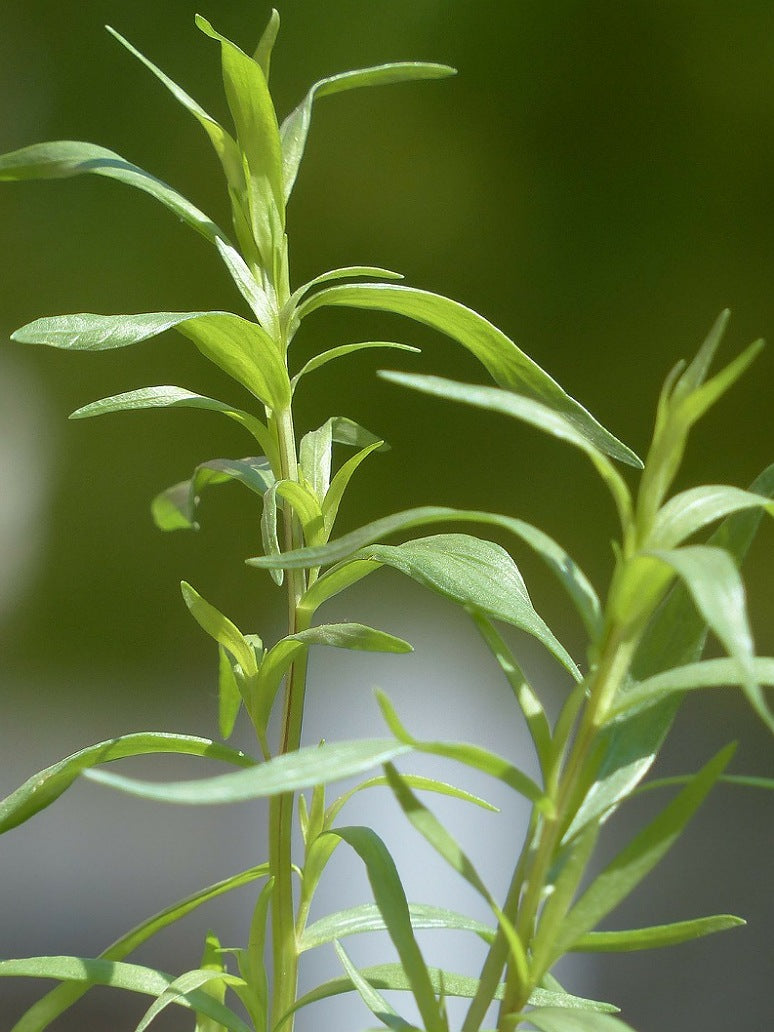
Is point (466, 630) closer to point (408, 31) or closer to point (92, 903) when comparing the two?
point (92, 903)

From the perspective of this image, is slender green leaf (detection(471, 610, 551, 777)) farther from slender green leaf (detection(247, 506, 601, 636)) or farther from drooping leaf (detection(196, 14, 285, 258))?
drooping leaf (detection(196, 14, 285, 258))

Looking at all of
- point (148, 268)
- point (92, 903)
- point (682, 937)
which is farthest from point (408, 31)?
point (682, 937)

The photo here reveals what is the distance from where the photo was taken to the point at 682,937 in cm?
25

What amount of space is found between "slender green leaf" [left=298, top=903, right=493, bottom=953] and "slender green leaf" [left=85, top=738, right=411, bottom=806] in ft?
0.52

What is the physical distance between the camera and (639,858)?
225 millimetres

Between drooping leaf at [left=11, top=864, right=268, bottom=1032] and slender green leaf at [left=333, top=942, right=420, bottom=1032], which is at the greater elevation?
slender green leaf at [left=333, top=942, right=420, bottom=1032]

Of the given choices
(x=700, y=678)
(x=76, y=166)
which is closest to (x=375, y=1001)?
(x=700, y=678)

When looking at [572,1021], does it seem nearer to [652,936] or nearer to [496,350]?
[652,936]

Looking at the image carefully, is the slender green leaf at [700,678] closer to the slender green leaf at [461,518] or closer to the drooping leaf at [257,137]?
the slender green leaf at [461,518]

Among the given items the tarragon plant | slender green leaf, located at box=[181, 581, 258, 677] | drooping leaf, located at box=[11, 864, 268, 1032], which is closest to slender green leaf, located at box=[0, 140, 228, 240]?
the tarragon plant

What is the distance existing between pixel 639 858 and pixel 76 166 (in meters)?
0.27

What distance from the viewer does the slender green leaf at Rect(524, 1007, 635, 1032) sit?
22 centimetres

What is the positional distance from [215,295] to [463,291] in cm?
32

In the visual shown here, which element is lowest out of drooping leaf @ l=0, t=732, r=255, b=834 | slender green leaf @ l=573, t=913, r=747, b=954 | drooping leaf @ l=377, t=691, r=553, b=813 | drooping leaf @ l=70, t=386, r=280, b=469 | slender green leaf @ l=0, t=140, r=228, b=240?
slender green leaf @ l=573, t=913, r=747, b=954
